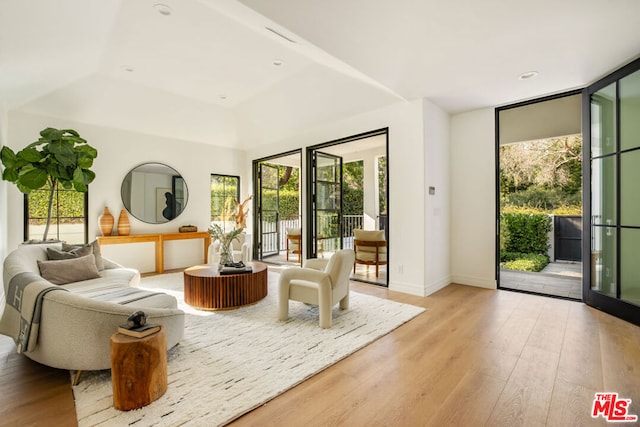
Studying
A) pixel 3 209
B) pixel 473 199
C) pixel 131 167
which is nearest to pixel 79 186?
pixel 3 209

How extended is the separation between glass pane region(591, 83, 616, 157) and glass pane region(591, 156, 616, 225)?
132mm

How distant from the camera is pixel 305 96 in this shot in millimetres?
4938

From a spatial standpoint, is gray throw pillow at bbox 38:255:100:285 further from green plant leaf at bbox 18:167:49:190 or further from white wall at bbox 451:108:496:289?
white wall at bbox 451:108:496:289

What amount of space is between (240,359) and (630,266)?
407 cm

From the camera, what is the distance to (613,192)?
3.36m

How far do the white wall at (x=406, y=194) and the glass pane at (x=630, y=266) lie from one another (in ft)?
6.49

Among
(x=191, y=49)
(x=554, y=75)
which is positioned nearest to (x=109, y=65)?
(x=191, y=49)

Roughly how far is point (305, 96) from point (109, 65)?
113 inches

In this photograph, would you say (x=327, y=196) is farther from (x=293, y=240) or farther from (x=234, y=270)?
(x=234, y=270)

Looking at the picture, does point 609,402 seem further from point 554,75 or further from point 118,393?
point 554,75

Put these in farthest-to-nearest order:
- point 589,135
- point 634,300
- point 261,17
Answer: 1. point 589,135
2. point 634,300
3. point 261,17

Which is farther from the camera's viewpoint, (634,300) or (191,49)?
(191,49)

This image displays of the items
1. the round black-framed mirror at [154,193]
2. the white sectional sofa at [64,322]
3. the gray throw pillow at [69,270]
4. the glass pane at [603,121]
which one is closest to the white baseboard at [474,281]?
the glass pane at [603,121]
